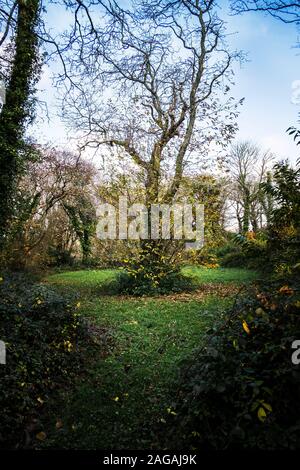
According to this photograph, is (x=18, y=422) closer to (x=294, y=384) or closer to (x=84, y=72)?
(x=294, y=384)

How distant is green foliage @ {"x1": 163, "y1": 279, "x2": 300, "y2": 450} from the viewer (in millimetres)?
2275

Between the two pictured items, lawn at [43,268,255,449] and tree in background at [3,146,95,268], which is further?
tree in background at [3,146,95,268]

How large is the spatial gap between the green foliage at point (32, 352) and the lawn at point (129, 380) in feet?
0.86

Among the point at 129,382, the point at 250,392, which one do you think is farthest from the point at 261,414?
the point at 129,382

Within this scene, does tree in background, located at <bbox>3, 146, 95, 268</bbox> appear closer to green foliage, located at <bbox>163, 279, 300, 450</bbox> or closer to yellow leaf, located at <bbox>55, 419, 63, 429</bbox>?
yellow leaf, located at <bbox>55, 419, 63, 429</bbox>

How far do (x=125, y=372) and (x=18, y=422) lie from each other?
1.64 m

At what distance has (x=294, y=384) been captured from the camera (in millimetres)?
2357

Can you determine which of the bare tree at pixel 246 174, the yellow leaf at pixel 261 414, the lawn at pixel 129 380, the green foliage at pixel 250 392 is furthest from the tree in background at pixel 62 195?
the yellow leaf at pixel 261 414

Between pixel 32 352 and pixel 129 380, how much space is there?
1.37 meters

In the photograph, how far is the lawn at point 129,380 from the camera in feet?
10.00

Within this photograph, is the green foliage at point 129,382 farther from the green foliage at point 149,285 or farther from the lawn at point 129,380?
the green foliage at point 149,285

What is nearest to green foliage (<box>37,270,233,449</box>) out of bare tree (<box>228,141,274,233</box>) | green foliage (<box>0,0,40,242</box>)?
green foliage (<box>0,0,40,242</box>)

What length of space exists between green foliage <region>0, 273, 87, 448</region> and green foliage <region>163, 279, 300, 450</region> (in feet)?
5.08

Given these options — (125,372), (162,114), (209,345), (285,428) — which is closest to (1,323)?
(125,372)
